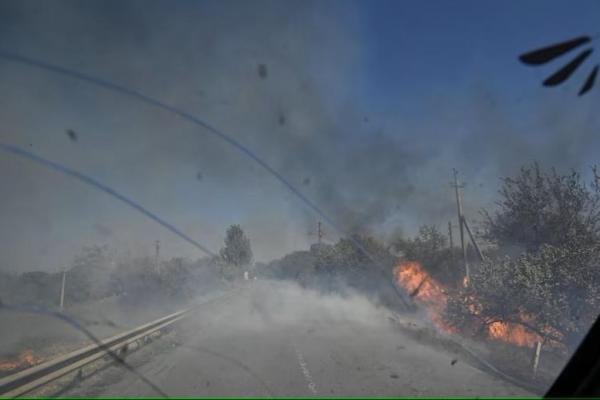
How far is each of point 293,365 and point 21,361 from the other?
8283 millimetres

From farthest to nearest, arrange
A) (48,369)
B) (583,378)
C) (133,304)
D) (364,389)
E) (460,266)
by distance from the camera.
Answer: (133,304), (460,266), (48,369), (364,389), (583,378)

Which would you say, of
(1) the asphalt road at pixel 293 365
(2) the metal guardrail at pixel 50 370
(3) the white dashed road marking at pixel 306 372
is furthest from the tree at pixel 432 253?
(2) the metal guardrail at pixel 50 370

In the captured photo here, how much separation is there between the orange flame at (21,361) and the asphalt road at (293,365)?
9.03 ft

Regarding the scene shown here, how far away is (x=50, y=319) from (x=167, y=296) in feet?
49.2

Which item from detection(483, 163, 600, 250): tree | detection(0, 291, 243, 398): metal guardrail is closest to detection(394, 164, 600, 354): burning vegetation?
detection(483, 163, 600, 250): tree

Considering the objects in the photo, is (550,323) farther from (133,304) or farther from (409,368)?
(133,304)

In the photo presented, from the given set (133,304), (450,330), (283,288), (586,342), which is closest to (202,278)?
(283,288)

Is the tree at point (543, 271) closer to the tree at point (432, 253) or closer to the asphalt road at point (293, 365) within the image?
the asphalt road at point (293, 365)

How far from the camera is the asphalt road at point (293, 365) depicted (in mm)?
8180

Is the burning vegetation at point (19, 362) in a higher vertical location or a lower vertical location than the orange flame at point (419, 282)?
lower

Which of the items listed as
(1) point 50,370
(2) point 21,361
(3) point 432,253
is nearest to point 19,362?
(2) point 21,361

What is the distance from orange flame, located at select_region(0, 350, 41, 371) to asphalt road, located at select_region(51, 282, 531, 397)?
275cm

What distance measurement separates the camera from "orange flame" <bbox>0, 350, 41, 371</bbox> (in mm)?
11992

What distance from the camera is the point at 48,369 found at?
884 centimetres
